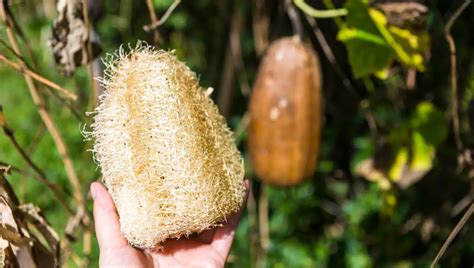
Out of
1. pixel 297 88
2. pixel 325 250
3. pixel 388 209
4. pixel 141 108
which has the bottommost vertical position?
pixel 325 250

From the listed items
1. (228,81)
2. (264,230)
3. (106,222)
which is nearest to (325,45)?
(264,230)

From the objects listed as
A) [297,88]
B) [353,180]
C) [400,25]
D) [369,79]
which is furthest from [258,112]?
[353,180]

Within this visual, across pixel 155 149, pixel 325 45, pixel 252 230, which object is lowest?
pixel 252 230

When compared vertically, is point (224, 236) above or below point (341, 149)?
above

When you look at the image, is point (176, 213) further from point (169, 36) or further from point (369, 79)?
point (169, 36)

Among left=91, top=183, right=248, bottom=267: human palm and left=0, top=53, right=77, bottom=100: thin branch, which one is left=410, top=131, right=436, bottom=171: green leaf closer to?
left=91, top=183, right=248, bottom=267: human palm

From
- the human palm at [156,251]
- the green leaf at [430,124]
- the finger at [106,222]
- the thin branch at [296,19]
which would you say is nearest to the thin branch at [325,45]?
the thin branch at [296,19]

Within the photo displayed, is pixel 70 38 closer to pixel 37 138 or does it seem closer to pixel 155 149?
pixel 37 138
